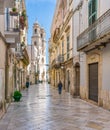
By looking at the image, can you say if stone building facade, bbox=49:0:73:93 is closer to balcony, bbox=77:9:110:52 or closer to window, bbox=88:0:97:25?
window, bbox=88:0:97:25

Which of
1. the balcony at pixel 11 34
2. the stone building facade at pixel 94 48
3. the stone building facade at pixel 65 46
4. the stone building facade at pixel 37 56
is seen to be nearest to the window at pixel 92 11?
the stone building facade at pixel 94 48

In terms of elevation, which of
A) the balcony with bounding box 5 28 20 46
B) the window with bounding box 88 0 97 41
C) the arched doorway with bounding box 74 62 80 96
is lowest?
the arched doorway with bounding box 74 62 80 96

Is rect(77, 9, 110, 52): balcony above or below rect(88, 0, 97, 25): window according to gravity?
below

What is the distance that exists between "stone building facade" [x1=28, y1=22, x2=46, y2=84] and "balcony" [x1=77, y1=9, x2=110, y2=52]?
54.2 metres

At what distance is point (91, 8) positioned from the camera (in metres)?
17.6

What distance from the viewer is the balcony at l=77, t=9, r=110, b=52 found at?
13.3m

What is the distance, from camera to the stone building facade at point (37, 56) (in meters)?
78.1

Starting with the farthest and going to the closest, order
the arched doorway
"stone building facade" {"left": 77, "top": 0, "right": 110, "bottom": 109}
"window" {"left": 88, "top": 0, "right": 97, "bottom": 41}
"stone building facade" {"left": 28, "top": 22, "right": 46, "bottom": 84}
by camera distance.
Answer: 1. "stone building facade" {"left": 28, "top": 22, "right": 46, "bottom": 84}
2. the arched doorway
3. "window" {"left": 88, "top": 0, "right": 97, "bottom": 41}
4. "stone building facade" {"left": 77, "top": 0, "right": 110, "bottom": 109}

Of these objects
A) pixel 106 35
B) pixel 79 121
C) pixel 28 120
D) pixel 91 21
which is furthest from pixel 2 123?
pixel 91 21

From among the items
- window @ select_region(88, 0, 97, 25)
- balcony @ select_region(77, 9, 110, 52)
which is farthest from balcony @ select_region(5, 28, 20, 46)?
window @ select_region(88, 0, 97, 25)

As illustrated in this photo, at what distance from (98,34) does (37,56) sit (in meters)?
78.2

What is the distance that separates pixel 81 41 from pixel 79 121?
29.2 feet

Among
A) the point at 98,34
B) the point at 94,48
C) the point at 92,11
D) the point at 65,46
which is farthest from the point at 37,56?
the point at 98,34

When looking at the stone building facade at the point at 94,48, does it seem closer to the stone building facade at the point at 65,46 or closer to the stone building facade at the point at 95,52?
the stone building facade at the point at 95,52
